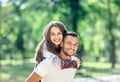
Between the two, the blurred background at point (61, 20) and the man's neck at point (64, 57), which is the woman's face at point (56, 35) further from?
the blurred background at point (61, 20)

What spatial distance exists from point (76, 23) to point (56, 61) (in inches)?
743

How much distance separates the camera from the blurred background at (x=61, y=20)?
21.5m

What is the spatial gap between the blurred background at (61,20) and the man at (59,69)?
46.9 ft

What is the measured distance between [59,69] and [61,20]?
1949 cm

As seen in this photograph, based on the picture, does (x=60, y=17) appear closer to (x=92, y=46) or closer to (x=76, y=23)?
(x=76, y=23)

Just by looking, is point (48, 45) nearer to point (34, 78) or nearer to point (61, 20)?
point (34, 78)

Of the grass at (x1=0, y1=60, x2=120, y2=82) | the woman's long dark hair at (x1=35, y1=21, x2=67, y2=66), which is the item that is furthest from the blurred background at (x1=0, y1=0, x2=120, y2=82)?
the woman's long dark hair at (x1=35, y1=21, x2=67, y2=66)

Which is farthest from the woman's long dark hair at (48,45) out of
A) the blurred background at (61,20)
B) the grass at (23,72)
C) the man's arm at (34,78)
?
the blurred background at (61,20)

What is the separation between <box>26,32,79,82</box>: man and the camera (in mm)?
2680

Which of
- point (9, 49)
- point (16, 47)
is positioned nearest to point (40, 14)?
point (16, 47)

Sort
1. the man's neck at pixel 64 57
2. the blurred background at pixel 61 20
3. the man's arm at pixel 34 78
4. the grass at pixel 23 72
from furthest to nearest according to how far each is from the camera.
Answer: the blurred background at pixel 61 20 < the grass at pixel 23 72 < the man's neck at pixel 64 57 < the man's arm at pixel 34 78

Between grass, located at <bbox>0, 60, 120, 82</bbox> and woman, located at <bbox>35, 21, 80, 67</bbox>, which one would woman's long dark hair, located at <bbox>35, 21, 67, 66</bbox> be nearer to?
woman, located at <bbox>35, 21, 80, 67</bbox>

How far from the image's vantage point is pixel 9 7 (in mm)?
28594

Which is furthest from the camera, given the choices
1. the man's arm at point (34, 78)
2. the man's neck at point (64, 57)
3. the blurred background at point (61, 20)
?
the blurred background at point (61, 20)
